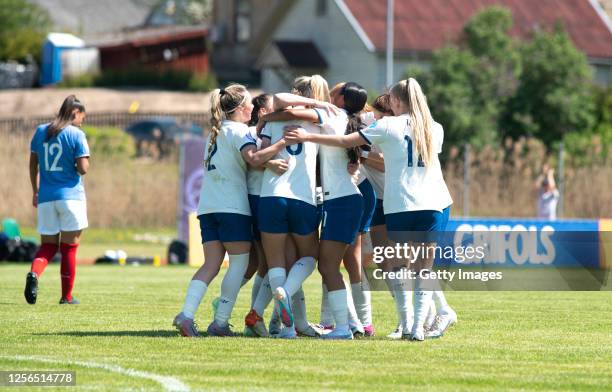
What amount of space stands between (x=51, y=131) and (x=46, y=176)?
17.9 inches

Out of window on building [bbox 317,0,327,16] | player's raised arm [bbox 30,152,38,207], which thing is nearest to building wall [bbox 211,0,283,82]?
window on building [bbox 317,0,327,16]

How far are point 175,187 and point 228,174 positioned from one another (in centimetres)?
2109

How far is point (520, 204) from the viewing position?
30.2 m

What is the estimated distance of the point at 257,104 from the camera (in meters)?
10.8

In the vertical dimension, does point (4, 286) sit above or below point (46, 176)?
below

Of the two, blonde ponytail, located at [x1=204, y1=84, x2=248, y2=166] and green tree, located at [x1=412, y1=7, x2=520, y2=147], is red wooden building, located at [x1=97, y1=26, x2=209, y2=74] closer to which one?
green tree, located at [x1=412, y1=7, x2=520, y2=147]

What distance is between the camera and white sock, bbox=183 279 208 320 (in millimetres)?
10133

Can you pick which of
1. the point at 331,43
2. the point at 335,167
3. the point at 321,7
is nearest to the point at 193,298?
the point at 335,167

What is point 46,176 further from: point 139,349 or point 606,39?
point 606,39

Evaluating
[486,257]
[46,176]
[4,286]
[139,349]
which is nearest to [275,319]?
[139,349]

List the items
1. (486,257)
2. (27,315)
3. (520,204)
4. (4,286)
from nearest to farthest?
(27,315), (4,286), (486,257), (520,204)

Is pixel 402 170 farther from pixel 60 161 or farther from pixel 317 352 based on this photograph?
pixel 60 161

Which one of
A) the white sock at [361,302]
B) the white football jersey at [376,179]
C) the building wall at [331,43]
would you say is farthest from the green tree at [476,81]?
the white sock at [361,302]

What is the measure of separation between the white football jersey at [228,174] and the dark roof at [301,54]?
41.7m
